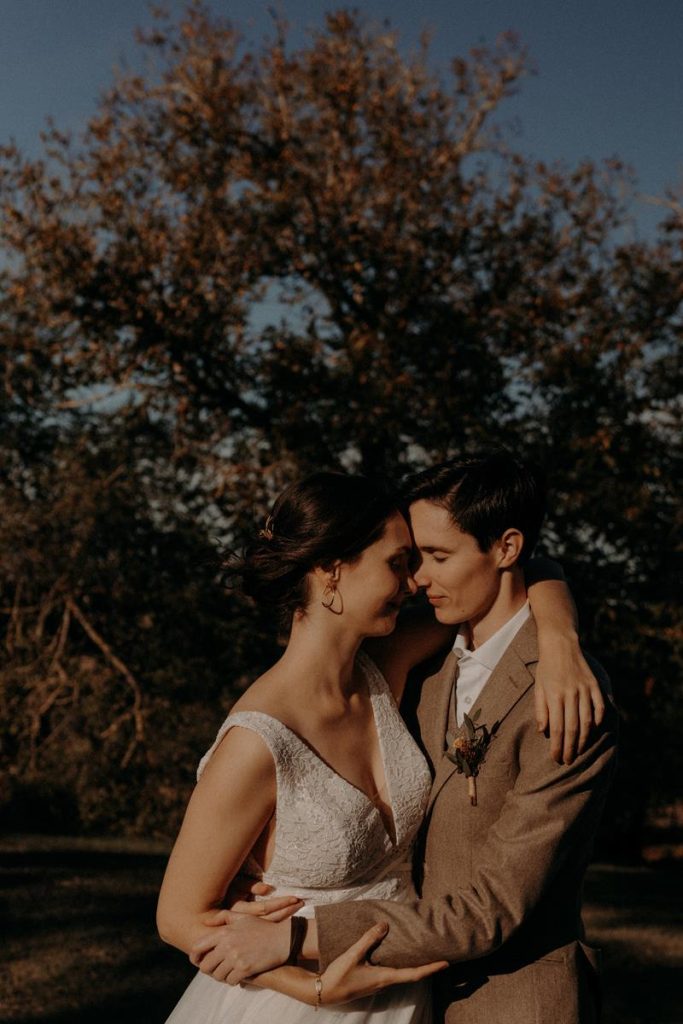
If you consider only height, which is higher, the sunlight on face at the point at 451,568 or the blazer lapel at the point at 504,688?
the sunlight on face at the point at 451,568

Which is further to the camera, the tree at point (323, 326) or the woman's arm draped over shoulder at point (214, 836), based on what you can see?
the tree at point (323, 326)

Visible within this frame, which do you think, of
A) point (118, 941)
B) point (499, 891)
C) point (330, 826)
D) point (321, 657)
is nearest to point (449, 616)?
point (321, 657)

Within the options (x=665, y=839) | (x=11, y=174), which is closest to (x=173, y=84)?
(x=11, y=174)

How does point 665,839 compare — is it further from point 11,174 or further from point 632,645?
point 11,174

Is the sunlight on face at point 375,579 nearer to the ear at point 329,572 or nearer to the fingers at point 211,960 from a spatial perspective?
the ear at point 329,572

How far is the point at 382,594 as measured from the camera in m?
2.80

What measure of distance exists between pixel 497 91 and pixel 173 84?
2.66 metres

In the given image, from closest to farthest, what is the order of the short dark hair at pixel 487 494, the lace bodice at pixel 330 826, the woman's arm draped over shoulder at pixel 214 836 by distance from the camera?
the woman's arm draped over shoulder at pixel 214 836, the lace bodice at pixel 330 826, the short dark hair at pixel 487 494

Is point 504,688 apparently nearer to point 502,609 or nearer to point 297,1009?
point 502,609

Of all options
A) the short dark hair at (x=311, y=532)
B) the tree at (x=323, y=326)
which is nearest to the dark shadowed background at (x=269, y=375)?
the tree at (x=323, y=326)

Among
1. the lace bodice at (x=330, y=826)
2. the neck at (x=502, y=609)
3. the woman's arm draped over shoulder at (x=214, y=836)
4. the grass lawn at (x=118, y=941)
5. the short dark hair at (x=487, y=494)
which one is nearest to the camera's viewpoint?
the woman's arm draped over shoulder at (x=214, y=836)

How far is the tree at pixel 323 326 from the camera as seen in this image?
8008 millimetres

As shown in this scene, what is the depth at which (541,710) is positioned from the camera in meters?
2.42

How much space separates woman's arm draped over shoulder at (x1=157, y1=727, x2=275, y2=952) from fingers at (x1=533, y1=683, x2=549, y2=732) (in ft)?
2.04
